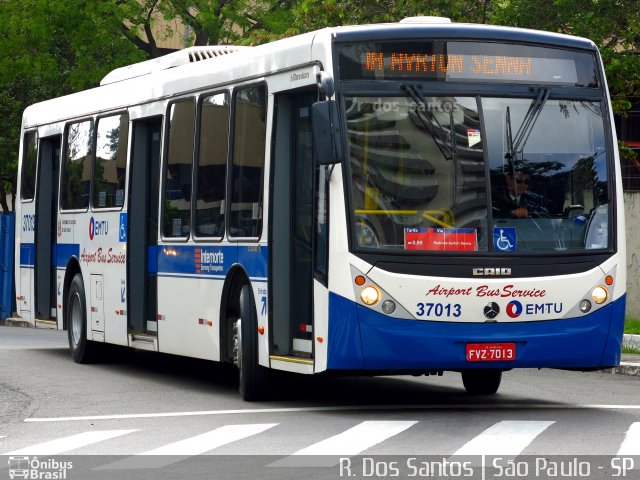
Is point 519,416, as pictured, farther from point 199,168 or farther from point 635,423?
point 199,168


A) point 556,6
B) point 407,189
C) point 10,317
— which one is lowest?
point 10,317

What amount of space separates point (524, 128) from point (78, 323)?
836cm

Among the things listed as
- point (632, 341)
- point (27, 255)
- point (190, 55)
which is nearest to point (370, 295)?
point (190, 55)

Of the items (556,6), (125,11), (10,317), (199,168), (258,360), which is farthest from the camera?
(125,11)

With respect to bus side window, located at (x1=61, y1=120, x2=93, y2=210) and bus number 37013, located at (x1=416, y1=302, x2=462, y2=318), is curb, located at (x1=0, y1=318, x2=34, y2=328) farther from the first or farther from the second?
bus number 37013, located at (x1=416, y1=302, x2=462, y2=318)

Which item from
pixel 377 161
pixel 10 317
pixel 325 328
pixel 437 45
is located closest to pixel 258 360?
pixel 325 328

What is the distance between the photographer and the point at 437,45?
12.6 metres

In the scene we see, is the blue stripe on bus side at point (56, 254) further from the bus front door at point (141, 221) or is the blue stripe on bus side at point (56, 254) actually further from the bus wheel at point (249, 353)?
the bus wheel at point (249, 353)

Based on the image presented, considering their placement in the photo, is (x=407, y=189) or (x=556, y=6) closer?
(x=407, y=189)

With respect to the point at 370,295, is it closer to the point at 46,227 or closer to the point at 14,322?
the point at 46,227

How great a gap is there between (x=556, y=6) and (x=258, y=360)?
39.3ft

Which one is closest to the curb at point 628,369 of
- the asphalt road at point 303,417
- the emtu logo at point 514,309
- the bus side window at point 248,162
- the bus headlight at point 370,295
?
the asphalt road at point 303,417

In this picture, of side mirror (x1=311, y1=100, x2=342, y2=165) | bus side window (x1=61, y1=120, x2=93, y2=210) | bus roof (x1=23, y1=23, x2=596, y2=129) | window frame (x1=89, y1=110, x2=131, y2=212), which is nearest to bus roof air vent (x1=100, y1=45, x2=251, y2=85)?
bus roof (x1=23, y1=23, x2=596, y2=129)

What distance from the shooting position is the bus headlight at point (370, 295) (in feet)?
39.8
